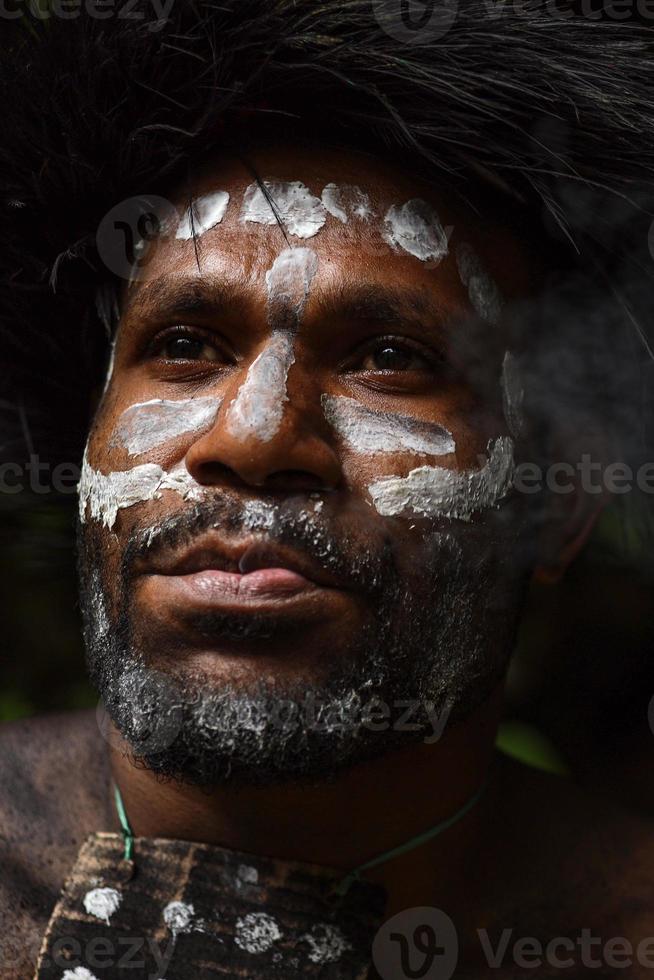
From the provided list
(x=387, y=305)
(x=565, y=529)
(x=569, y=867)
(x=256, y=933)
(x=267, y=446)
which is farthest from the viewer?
(x=565, y=529)

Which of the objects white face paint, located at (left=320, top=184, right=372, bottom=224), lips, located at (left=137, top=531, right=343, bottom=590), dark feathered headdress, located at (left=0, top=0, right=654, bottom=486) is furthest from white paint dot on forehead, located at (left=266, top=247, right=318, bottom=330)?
lips, located at (left=137, top=531, right=343, bottom=590)

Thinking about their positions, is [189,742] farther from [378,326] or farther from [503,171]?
[503,171]

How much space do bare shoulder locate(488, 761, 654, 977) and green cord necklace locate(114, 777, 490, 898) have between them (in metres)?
0.12

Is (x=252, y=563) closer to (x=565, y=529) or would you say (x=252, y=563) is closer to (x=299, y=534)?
(x=299, y=534)

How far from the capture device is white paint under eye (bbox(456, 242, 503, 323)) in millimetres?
2121

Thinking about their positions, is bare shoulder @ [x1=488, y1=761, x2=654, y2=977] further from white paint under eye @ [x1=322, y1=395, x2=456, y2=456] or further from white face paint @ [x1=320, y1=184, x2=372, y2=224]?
white face paint @ [x1=320, y1=184, x2=372, y2=224]

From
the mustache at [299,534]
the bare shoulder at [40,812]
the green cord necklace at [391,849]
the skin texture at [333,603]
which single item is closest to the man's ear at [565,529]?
the skin texture at [333,603]

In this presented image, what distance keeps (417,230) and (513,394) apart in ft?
1.28

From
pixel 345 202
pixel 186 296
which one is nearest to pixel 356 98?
pixel 345 202

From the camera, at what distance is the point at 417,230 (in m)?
2.07

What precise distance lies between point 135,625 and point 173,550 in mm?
167

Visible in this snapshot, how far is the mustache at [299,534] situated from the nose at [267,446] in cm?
4

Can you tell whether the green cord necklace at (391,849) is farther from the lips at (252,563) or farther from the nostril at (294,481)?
the nostril at (294,481)

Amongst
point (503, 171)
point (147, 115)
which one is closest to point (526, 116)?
point (503, 171)
